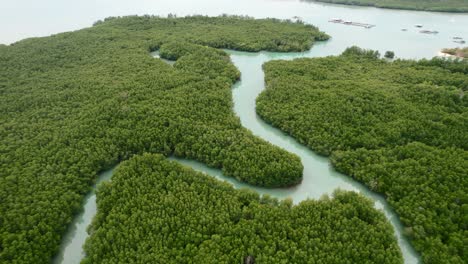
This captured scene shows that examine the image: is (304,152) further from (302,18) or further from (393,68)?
(302,18)

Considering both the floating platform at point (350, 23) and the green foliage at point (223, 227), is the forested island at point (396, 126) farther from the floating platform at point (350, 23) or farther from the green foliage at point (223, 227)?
the floating platform at point (350, 23)

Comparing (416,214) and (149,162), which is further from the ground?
(149,162)

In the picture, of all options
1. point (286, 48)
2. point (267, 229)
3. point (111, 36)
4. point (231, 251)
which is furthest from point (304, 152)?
point (111, 36)

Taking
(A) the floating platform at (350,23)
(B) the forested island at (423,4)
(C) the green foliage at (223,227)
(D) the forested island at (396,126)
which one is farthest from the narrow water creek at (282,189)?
(B) the forested island at (423,4)

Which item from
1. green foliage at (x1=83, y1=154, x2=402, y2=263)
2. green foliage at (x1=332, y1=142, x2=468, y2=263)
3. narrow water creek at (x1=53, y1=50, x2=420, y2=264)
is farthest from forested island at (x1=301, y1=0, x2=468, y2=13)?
green foliage at (x1=83, y1=154, x2=402, y2=263)

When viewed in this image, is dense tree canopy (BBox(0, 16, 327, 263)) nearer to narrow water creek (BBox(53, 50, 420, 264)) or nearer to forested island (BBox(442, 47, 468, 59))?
narrow water creek (BBox(53, 50, 420, 264))

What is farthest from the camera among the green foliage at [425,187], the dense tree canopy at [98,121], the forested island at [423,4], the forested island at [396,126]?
the forested island at [423,4]
